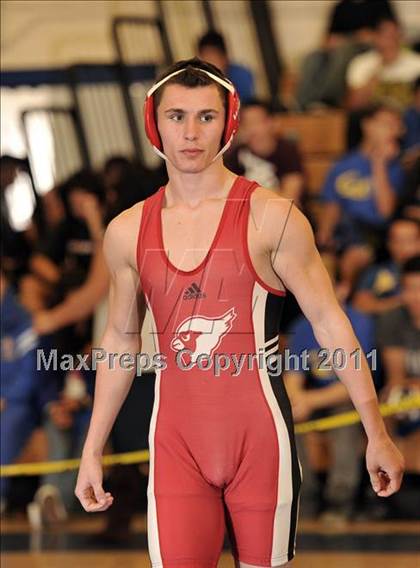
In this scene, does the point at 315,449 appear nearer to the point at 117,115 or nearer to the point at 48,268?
the point at 48,268

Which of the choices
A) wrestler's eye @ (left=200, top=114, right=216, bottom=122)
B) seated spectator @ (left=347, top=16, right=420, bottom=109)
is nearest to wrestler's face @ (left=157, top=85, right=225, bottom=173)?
wrestler's eye @ (left=200, top=114, right=216, bottom=122)

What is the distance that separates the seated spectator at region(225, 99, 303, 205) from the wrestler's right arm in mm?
4922

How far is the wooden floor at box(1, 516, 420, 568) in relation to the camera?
803 centimetres

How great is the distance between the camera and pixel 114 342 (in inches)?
202

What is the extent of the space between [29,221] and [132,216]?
21.9 ft

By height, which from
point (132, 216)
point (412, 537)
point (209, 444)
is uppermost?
point (132, 216)

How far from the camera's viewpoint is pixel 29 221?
1164 cm

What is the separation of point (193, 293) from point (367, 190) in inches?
216

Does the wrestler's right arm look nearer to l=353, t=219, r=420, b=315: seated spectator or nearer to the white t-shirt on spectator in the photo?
l=353, t=219, r=420, b=315: seated spectator

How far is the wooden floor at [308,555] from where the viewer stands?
8.03 metres

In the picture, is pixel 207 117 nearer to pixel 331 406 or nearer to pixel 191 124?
pixel 191 124

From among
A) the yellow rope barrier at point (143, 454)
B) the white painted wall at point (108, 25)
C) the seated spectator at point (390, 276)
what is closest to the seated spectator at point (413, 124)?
the seated spectator at point (390, 276)

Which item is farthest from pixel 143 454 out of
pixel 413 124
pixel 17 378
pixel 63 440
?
pixel 413 124

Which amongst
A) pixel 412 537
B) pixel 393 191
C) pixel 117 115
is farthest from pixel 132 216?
pixel 117 115
